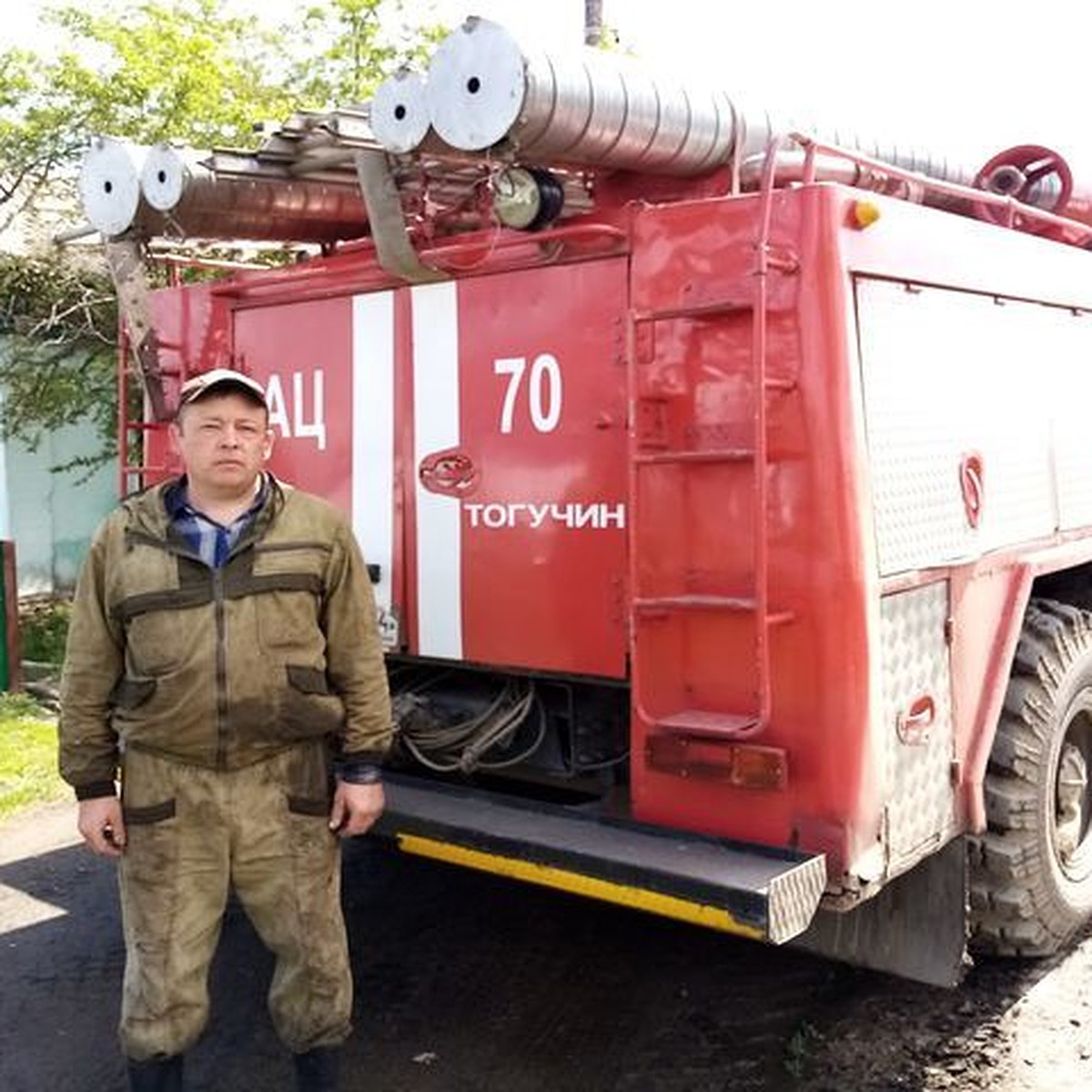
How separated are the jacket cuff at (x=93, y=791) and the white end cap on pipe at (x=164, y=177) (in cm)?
204

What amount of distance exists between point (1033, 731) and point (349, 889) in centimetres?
273

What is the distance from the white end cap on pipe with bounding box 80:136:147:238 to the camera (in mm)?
4422

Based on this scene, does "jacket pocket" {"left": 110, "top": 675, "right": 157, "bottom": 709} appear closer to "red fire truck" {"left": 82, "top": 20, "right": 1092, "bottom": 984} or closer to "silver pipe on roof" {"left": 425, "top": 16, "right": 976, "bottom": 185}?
"red fire truck" {"left": 82, "top": 20, "right": 1092, "bottom": 984}

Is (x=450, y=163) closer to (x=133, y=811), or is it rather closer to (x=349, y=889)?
(x=133, y=811)

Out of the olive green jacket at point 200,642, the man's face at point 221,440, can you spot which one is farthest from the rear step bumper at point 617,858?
the man's face at point 221,440

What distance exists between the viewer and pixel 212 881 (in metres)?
3.16

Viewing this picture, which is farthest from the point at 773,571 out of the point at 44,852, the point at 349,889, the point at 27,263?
the point at 27,263

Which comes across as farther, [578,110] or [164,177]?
[164,177]

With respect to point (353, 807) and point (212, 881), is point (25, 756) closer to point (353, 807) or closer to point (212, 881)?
point (212, 881)

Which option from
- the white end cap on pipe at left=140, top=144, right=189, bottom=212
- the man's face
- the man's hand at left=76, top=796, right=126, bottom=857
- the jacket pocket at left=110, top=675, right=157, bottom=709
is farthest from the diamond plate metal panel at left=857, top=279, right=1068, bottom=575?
the white end cap on pipe at left=140, top=144, right=189, bottom=212

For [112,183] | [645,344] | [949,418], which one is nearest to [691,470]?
[645,344]

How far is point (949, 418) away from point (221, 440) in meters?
2.02

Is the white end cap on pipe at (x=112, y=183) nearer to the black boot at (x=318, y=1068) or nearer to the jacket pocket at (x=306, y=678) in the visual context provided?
the jacket pocket at (x=306, y=678)

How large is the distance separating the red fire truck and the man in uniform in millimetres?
636
